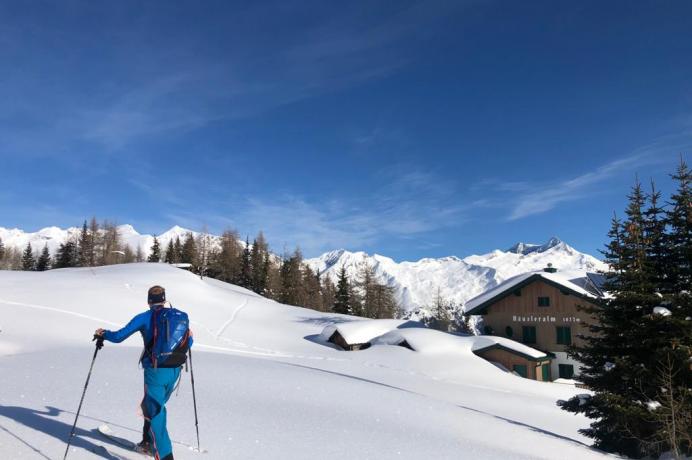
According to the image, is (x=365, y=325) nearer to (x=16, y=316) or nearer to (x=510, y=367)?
(x=510, y=367)

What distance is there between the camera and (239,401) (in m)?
8.68

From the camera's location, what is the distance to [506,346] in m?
32.1

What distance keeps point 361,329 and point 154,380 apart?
3147 centimetres

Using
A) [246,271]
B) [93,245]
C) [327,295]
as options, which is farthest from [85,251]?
[327,295]

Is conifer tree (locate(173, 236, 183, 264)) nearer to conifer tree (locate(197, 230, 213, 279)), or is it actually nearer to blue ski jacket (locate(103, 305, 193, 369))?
conifer tree (locate(197, 230, 213, 279))

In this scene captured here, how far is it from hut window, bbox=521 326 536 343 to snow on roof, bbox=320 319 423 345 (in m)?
9.27

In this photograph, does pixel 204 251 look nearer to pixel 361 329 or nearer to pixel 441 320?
pixel 441 320

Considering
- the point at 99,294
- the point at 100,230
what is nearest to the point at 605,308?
the point at 99,294

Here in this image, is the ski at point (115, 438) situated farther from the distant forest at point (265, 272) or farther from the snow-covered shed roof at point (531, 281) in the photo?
the distant forest at point (265, 272)

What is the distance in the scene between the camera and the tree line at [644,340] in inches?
482

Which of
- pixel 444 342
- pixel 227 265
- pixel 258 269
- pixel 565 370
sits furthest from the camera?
pixel 227 265

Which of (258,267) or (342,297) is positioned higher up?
(258,267)

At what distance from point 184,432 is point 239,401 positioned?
2.34 m

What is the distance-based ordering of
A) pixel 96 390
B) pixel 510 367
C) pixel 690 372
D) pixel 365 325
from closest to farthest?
pixel 96 390
pixel 690 372
pixel 510 367
pixel 365 325
